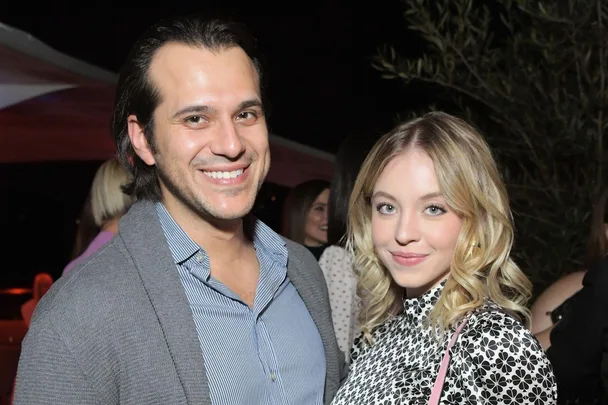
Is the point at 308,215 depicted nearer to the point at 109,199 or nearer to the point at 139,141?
the point at 109,199

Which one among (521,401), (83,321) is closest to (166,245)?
(83,321)

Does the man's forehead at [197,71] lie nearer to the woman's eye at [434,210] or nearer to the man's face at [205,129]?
the man's face at [205,129]

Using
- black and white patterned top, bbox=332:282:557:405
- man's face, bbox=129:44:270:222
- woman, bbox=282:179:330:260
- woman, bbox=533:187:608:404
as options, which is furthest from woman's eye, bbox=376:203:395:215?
woman, bbox=282:179:330:260

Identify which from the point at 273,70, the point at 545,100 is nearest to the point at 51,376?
the point at 545,100

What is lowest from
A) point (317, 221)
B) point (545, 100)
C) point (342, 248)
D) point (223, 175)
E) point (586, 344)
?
point (317, 221)

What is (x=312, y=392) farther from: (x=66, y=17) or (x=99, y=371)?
(x=66, y=17)

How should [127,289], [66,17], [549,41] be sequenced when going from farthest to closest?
[66,17]
[549,41]
[127,289]

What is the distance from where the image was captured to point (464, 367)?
6.28 feet

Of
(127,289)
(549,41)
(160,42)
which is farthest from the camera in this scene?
(549,41)

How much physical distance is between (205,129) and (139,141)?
213mm

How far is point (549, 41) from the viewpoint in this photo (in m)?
4.56

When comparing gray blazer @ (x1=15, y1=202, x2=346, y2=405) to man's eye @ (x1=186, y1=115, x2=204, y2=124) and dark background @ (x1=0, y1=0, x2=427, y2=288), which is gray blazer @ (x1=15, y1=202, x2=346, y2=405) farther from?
dark background @ (x1=0, y1=0, x2=427, y2=288)

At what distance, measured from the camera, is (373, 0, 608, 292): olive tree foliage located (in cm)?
450

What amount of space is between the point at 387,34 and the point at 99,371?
8.59 metres
